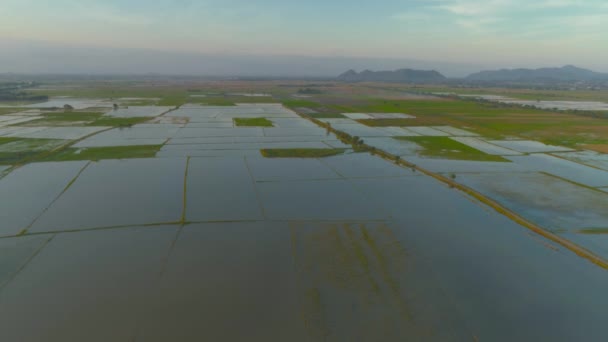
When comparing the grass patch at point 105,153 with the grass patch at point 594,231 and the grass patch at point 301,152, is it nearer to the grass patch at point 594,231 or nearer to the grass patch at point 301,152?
the grass patch at point 301,152

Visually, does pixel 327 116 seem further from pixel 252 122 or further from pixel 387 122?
pixel 252 122

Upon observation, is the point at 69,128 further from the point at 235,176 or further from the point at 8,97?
the point at 8,97

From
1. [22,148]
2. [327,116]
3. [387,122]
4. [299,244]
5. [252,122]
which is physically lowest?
[299,244]

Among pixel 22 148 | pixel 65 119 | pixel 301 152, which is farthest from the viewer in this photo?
pixel 65 119

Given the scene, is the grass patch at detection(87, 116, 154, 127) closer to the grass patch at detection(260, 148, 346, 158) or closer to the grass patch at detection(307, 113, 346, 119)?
the grass patch at detection(260, 148, 346, 158)

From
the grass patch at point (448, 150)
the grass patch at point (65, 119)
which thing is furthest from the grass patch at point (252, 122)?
the grass patch at point (65, 119)

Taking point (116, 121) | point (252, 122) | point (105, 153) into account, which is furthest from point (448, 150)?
point (116, 121)

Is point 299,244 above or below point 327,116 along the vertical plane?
below
